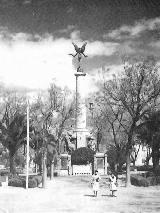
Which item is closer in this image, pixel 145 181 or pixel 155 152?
pixel 145 181

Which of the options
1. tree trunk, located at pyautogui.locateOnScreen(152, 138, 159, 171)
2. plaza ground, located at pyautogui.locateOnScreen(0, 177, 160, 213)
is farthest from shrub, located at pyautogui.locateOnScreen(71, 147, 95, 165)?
plaza ground, located at pyautogui.locateOnScreen(0, 177, 160, 213)

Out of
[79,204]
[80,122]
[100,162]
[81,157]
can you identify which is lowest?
[79,204]

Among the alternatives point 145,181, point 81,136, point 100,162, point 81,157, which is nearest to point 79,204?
point 145,181

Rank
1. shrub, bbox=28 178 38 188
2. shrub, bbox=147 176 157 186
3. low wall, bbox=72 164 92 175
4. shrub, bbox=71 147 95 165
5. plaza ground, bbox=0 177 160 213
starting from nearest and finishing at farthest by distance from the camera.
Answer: plaza ground, bbox=0 177 160 213 → shrub, bbox=28 178 38 188 → shrub, bbox=147 176 157 186 → low wall, bbox=72 164 92 175 → shrub, bbox=71 147 95 165

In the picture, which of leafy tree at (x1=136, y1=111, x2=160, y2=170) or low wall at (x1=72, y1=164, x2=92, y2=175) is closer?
leafy tree at (x1=136, y1=111, x2=160, y2=170)

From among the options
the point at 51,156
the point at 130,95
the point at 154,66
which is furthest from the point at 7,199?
the point at 154,66

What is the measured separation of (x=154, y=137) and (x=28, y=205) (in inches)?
902

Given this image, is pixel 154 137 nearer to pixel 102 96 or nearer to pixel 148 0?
pixel 102 96

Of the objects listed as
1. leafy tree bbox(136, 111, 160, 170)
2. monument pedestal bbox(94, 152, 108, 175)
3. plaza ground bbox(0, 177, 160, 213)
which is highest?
leafy tree bbox(136, 111, 160, 170)

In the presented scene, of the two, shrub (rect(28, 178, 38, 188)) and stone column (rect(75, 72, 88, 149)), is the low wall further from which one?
shrub (rect(28, 178, 38, 188))

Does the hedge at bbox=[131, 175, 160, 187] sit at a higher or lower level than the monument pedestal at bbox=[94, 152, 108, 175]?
lower

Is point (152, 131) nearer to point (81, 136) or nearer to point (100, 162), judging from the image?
point (100, 162)

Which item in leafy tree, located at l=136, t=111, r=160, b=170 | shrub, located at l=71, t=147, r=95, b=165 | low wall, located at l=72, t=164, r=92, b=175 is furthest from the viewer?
shrub, located at l=71, t=147, r=95, b=165

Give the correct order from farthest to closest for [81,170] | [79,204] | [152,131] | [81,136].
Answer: [81,136] < [81,170] < [152,131] < [79,204]
